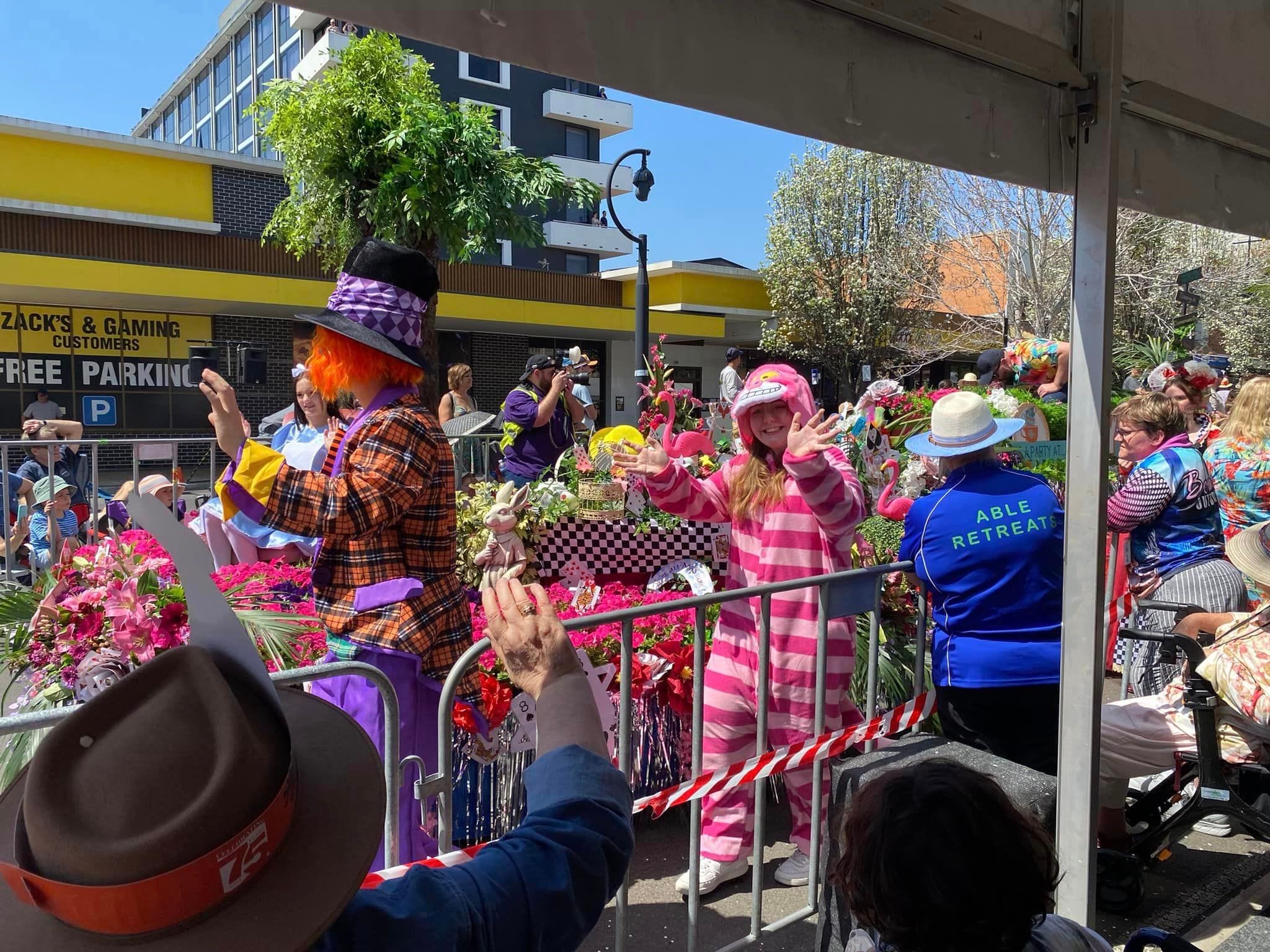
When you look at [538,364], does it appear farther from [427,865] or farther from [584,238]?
[584,238]

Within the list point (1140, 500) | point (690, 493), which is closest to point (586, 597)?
point (690, 493)

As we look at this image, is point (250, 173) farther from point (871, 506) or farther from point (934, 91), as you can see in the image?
point (934, 91)

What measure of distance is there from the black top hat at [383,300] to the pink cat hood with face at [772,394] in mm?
1072

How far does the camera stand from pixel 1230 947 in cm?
226

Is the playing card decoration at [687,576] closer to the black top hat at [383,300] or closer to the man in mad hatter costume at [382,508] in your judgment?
the man in mad hatter costume at [382,508]

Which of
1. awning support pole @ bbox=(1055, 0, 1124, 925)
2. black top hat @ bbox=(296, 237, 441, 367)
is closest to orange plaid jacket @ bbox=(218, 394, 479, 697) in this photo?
black top hat @ bbox=(296, 237, 441, 367)

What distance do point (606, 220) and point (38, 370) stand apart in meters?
24.4

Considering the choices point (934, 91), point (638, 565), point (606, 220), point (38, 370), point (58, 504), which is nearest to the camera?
point (934, 91)

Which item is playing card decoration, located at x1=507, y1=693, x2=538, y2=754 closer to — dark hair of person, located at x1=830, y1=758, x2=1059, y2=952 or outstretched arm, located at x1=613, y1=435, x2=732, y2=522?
outstretched arm, located at x1=613, y1=435, x2=732, y2=522

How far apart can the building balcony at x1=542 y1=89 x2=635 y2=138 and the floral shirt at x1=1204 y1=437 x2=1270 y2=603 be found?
35.4 m

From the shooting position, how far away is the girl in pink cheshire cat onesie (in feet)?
9.48

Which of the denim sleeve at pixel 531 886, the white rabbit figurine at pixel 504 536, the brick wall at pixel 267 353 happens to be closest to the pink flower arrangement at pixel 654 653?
the white rabbit figurine at pixel 504 536

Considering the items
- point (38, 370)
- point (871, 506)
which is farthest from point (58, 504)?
point (38, 370)

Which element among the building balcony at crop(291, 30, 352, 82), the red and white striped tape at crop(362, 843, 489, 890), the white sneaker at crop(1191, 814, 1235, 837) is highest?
the building balcony at crop(291, 30, 352, 82)
